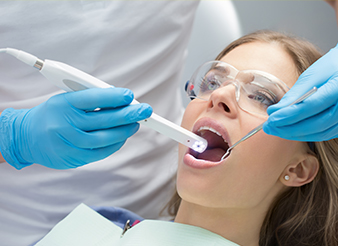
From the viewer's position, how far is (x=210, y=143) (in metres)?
1.39

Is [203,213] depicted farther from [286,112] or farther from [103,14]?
[103,14]

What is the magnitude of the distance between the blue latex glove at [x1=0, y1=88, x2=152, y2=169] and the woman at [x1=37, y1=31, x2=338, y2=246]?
278 millimetres

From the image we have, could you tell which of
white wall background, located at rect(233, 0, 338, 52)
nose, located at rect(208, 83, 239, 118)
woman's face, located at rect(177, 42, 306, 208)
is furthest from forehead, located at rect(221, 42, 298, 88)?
white wall background, located at rect(233, 0, 338, 52)

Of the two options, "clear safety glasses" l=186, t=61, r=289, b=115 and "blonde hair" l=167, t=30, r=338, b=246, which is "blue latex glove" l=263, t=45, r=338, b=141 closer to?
"clear safety glasses" l=186, t=61, r=289, b=115

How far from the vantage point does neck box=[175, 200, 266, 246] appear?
4.26 feet

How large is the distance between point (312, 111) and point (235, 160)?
0.31 meters

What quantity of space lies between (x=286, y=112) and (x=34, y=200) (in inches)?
46.2

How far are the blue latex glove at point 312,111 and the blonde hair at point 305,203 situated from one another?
0.28 metres

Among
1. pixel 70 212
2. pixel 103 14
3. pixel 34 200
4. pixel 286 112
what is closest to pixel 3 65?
pixel 103 14

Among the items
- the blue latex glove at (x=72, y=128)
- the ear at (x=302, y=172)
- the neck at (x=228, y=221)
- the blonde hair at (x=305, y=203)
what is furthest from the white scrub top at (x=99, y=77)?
the ear at (x=302, y=172)

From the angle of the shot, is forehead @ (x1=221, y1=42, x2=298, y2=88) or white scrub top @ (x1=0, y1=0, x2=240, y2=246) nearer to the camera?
forehead @ (x1=221, y1=42, x2=298, y2=88)

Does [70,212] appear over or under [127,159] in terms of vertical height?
under

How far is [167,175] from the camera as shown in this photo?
1887 millimetres

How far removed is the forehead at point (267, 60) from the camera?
1298 mm
